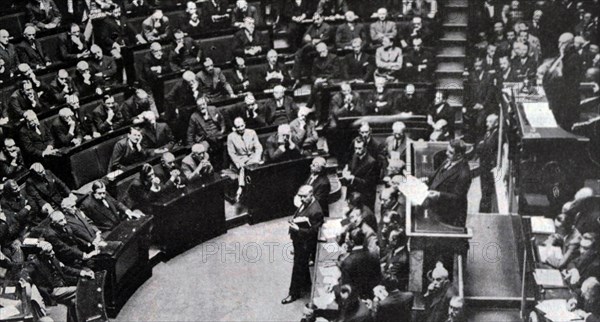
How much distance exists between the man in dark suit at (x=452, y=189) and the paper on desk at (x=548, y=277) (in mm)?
920

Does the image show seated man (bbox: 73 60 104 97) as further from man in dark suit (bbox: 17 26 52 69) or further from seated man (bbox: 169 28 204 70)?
seated man (bbox: 169 28 204 70)

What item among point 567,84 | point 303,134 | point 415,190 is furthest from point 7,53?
point 567,84

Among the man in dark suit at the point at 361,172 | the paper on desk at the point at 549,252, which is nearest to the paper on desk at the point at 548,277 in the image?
the paper on desk at the point at 549,252

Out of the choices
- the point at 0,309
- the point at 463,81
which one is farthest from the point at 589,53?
the point at 0,309

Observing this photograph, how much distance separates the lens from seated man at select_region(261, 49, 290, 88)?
1336 cm

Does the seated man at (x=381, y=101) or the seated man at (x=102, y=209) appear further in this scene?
the seated man at (x=381, y=101)

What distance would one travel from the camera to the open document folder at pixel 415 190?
8.29 meters

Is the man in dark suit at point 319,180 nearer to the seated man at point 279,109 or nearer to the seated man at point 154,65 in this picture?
the seated man at point 279,109

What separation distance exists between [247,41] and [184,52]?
3.86 feet

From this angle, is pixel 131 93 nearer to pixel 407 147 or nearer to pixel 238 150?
pixel 238 150

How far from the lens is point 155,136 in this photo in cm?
1198

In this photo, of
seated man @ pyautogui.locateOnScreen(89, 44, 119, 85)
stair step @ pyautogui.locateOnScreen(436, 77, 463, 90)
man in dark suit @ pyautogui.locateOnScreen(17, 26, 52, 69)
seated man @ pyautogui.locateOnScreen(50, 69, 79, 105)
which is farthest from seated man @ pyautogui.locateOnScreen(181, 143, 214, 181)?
stair step @ pyautogui.locateOnScreen(436, 77, 463, 90)

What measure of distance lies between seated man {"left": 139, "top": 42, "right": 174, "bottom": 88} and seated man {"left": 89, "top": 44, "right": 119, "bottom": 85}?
1.70 feet

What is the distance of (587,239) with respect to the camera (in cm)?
796
